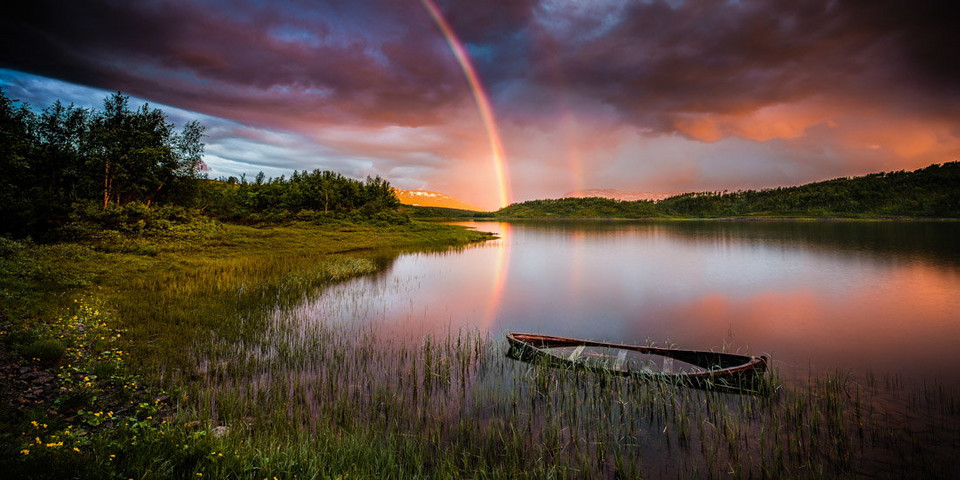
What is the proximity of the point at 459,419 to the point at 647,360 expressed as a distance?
27.2 ft

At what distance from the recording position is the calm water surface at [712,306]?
18531 mm

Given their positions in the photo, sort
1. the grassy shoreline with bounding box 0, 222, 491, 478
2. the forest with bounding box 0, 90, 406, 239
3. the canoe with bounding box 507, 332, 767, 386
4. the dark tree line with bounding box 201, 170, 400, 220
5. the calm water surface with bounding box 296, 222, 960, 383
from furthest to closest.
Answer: the dark tree line with bounding box 201, 170, 400, 220 < the forest with bounding box 0, 90, 406, 239 < the calm water surface with bounding box 296, 222, 960, 383 < the canoe with bounding box 507, 332, 767, 386 < the grassy shoreline with bounding box 0, 222, 491, 478

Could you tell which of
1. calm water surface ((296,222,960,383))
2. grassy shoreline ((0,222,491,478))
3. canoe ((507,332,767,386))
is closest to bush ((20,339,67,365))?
grassy shoreline ((0,222,491,478))

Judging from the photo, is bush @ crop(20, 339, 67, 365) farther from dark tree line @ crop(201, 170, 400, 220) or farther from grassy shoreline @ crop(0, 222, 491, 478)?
dark tree line @ crop(201, 170, 400, 220)

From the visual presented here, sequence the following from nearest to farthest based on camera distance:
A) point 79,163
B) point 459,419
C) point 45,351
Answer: point 459,419 → point 45,351 → point 79,163

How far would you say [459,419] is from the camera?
34.4 ft

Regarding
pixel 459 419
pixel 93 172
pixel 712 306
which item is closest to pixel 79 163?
pixel 93 172

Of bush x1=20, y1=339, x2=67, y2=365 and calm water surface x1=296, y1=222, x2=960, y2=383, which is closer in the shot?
bush x1=20, y1=339, x2=67, y2=365

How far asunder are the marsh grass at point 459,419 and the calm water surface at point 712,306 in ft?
11.7

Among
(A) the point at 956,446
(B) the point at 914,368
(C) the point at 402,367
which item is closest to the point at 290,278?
(C) the point at 402,367

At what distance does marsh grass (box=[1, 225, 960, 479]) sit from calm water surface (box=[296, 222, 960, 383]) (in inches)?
140

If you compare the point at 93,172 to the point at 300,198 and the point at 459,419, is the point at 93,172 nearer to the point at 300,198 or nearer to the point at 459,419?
the point at 459,419

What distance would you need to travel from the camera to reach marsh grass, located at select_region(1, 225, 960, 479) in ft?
25.1

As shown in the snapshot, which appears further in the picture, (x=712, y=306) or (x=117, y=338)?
(x=712, y=306)
